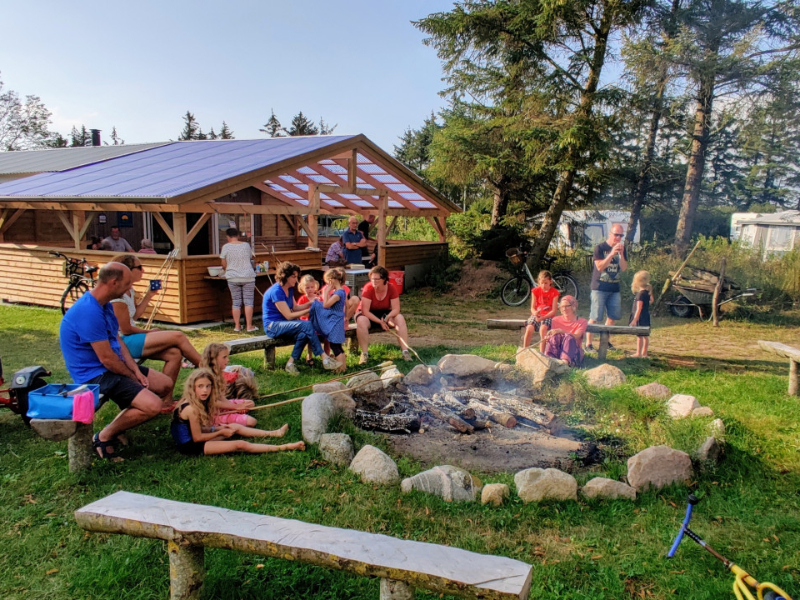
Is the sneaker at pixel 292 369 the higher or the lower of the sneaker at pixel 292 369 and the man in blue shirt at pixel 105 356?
the lower

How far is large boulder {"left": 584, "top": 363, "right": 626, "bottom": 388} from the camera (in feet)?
18.2

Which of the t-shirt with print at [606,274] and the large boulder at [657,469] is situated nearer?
the large boulder at [657,469]

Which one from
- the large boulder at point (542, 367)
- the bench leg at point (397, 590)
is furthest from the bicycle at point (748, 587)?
the large boulder at point (542, 367)

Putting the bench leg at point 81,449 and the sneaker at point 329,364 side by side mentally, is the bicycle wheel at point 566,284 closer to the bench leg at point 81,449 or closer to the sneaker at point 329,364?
the sneaker at point 329,364

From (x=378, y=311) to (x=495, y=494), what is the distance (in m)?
3.97

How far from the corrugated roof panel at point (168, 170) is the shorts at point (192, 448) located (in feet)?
18.2

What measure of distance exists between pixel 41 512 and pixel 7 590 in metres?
0.74

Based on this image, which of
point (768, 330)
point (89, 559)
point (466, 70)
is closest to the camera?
point (89, 559)

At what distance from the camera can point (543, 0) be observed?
40.7 feet

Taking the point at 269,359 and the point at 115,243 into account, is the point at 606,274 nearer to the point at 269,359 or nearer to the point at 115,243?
the point at 269,359

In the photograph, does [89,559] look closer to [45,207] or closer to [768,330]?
[45,207]

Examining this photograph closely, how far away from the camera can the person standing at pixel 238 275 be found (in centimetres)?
897

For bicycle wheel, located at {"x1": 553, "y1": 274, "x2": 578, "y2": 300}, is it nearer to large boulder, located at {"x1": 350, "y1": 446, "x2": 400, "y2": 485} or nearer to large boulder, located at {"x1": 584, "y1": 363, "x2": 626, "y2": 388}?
large boulder, located at {"x1": 584, "y1": 363, "x2": 626, "y2": 388}

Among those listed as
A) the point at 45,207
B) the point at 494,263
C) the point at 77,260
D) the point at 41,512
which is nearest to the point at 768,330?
the point at 494,263
